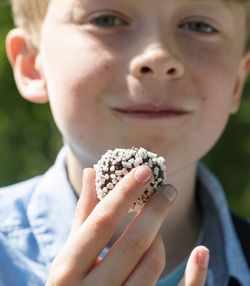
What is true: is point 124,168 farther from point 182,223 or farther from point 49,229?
point 182,223

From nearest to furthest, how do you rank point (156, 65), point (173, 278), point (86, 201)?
1. point (86, 201)
2. point (156, 65)
3. point (173, 278)

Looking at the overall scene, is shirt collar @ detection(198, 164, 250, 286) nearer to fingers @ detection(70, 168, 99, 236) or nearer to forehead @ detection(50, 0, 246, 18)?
forehead @ detection(50, 0, 246, 18)

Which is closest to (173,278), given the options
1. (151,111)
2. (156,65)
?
(151,111)

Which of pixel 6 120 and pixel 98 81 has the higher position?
pixel 98 81

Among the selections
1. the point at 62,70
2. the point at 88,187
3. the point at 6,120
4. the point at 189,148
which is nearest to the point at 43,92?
the point at 62,70

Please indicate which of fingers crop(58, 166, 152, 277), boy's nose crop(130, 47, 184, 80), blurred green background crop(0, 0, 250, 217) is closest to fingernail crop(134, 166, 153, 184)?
fingers crop(58, 166, 152, 277)

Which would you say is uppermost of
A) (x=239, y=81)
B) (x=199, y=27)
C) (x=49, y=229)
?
(x=199, y=27)

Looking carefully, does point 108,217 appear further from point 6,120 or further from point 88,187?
point 6,120

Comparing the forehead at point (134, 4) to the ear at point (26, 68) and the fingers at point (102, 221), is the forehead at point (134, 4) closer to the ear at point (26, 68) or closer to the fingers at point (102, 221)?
the ear at point (26, 68)
